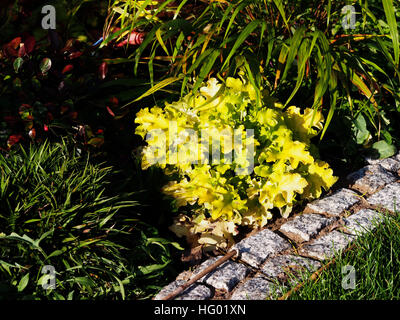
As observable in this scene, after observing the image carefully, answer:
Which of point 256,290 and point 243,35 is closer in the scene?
point 256,290

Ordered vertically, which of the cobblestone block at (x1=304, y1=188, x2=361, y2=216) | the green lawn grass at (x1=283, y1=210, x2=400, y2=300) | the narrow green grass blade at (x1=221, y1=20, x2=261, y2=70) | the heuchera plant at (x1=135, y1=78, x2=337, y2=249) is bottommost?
the cobblestone block at (x1=304, y1=188, x2=361, y2=216)

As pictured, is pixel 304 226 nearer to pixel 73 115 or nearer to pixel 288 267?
pixel 288 267

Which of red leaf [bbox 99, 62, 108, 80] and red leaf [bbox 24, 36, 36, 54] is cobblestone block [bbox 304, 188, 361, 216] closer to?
red leaf [bbox 99, 62, 108, 80]

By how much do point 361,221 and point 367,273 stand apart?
56cm

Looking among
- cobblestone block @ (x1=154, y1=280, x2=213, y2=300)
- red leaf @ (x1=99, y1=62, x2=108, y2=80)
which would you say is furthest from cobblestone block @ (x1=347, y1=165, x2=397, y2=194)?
red leaf @ (x1=99, y1=62, x2=108, y2=80)

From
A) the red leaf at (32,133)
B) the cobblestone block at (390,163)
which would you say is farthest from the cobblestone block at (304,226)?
the red leaf at (32,133)

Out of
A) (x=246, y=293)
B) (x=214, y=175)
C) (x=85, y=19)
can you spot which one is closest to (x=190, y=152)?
(x=214, y=175)

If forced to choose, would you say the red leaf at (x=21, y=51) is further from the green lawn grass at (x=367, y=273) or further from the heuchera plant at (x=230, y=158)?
the green lawn grass at (x=367, y=273)

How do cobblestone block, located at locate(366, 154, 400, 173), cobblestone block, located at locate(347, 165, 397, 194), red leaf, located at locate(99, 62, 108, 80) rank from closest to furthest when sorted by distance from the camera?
red leaf, located at locate(99, 62, 108, 80) < cobblestone block, located at locate(347, 165, 397, 194) < cobblestone block, located at locate(366, 154, 400, 173)

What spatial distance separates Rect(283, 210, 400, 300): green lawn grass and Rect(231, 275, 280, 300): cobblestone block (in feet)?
0.21

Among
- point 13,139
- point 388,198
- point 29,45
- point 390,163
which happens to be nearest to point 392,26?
point 388,198

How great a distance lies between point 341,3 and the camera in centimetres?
318

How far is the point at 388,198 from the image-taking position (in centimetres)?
278

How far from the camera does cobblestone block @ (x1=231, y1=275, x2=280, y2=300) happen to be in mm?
2080
